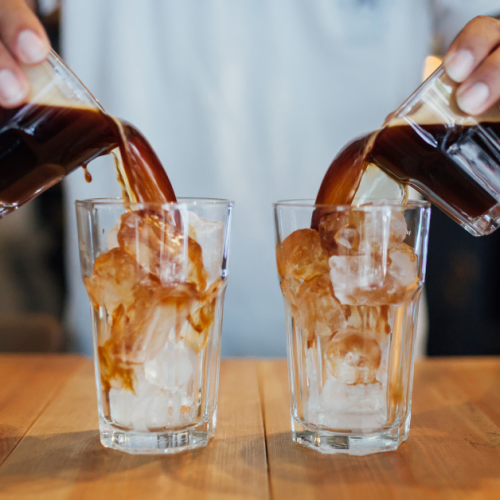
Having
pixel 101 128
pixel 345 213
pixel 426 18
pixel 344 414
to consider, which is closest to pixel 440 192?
pixel 345 213

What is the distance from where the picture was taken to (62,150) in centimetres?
64

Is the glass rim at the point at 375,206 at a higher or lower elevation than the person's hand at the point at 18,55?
lower

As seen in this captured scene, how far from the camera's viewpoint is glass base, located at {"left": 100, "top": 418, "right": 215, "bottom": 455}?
24.4 inches

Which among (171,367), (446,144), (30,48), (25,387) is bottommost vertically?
(25,387)

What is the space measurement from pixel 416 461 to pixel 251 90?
2.95ft

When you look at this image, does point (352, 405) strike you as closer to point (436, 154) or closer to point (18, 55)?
point (436, 154)

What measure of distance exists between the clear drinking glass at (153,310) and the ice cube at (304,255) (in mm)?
70

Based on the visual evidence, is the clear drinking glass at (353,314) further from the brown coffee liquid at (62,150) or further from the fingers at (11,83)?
the fingers at (11,83)

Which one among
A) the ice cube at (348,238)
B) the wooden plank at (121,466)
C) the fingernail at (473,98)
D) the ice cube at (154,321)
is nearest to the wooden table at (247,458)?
the wooden plank at (121,466)

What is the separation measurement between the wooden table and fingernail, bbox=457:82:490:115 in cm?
36

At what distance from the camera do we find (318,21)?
4.24 feet

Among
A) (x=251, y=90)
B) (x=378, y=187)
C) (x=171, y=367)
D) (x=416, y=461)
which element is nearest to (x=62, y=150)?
(x=171, y=367)

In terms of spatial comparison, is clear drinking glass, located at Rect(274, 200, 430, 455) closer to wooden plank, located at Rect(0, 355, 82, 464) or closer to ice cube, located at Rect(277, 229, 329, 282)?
ice cube, located at Rect(277, 229, 329, 282)

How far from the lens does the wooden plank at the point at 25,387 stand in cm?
69
